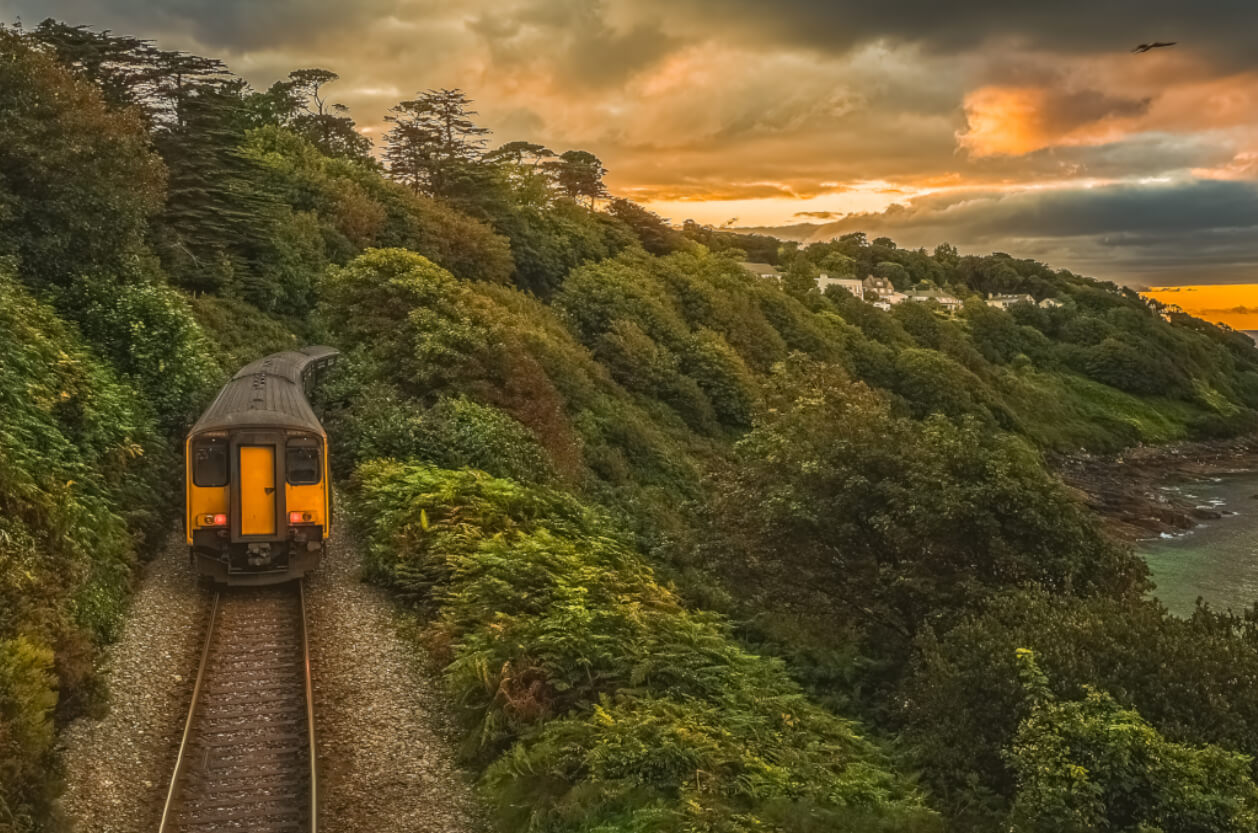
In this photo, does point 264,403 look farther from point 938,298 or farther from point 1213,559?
point 938,298

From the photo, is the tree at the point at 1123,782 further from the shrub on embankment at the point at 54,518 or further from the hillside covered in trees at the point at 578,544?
the shrub on embankment at the point at 54,518

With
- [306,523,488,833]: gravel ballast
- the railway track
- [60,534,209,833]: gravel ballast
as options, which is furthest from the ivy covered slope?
[60,534,209,833]: gravel ballast

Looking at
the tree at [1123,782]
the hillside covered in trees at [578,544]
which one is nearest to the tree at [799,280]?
the hillside covered in trees at [578,544]

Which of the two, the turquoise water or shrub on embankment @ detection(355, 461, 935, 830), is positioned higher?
shrub on embankment @ detection(355, 461, 935, 830)

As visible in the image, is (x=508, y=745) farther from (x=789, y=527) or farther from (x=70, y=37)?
(x=70, y=37)

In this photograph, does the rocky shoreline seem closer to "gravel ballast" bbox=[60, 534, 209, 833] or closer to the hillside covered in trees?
the hillside covered in trees

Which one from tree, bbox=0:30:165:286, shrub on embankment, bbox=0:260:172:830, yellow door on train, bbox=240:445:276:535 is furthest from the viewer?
tree, bbox=0:30:165:286
